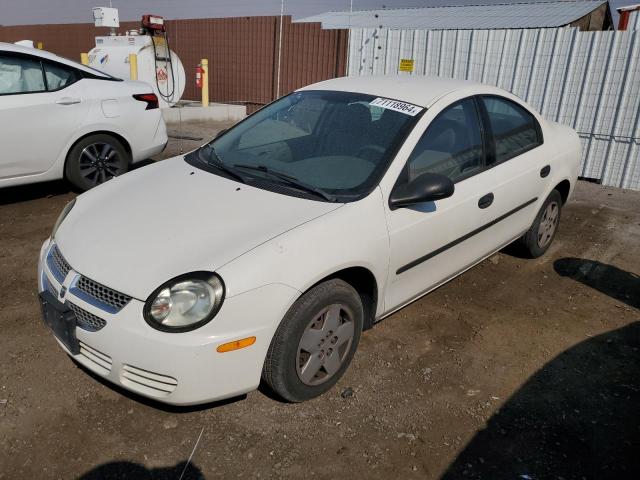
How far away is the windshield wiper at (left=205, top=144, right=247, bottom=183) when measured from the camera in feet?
10.1

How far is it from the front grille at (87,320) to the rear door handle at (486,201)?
7.68ft

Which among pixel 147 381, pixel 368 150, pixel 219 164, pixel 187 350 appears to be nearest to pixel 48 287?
pixel 147 381

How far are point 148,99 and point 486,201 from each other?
13.7 feet

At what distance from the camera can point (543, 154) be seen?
161 inches

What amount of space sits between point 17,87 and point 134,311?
13.2 ft

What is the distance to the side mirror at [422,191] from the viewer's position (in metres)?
2.78

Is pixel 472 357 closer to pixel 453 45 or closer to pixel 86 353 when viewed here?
pixel 86 353

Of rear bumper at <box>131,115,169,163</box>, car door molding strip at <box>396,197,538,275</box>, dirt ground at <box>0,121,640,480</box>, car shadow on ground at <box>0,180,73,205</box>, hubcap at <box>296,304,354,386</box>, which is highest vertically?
car door molding strip at <box>396,197,538,275</box>

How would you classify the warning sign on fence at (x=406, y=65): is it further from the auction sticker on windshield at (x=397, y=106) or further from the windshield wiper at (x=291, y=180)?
the windshield wiper at (x=291, y=180)

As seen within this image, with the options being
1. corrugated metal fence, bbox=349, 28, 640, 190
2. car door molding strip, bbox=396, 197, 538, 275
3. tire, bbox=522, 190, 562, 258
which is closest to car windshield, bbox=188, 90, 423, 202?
car door molding strip, bbox=396, 197, 538, 275

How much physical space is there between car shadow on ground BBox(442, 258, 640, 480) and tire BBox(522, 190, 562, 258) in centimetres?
114

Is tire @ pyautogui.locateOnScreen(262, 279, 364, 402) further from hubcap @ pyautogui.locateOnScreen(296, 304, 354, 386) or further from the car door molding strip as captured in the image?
the car door molding strip

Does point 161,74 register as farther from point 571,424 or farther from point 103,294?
point 571,424

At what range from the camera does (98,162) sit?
566 centimetres
